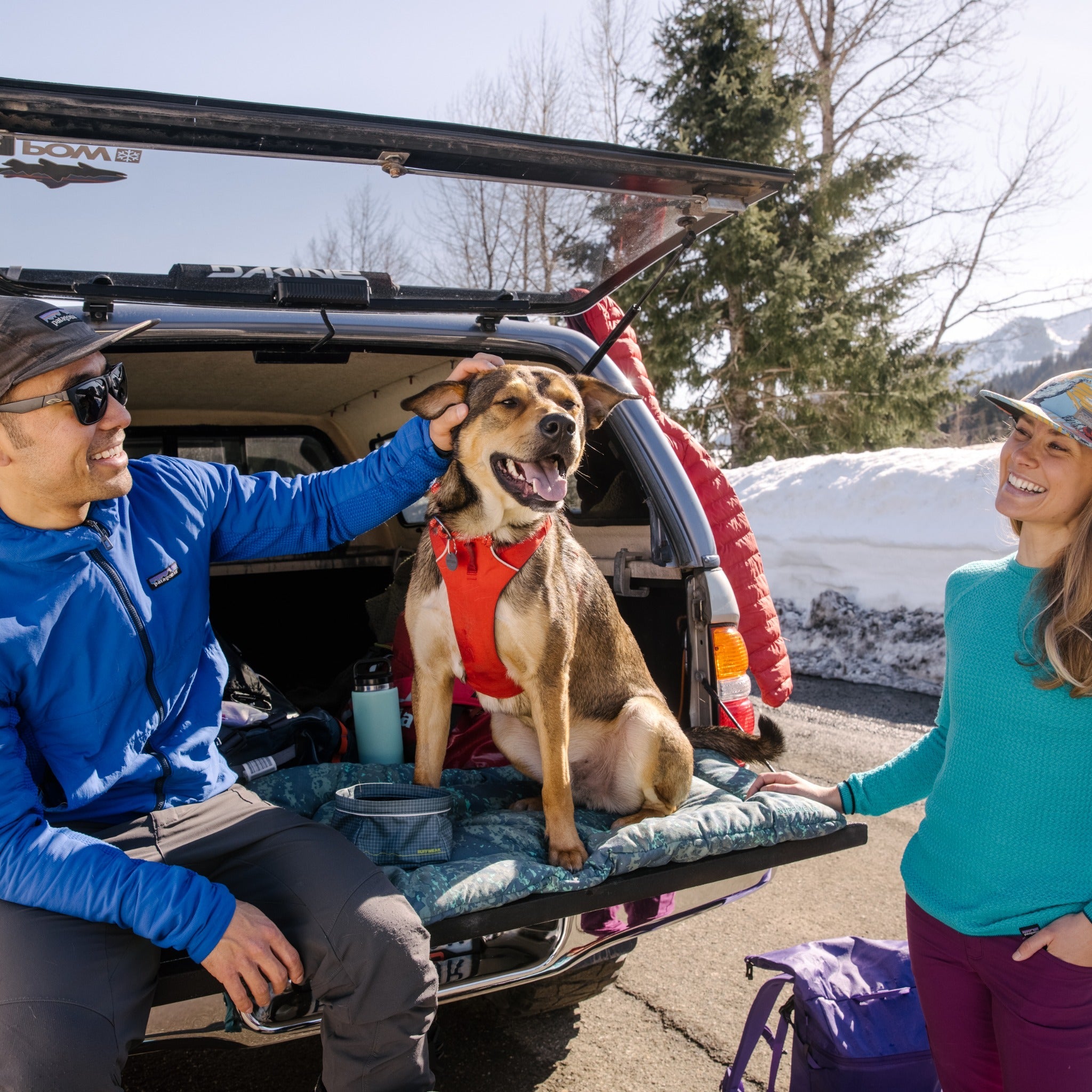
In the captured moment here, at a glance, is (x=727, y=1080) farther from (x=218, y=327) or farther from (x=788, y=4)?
(x=788, y=4)

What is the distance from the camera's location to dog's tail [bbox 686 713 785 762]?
9.25 feet

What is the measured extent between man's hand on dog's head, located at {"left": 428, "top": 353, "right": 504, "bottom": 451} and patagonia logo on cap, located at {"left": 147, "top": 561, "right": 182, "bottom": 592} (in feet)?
2.45

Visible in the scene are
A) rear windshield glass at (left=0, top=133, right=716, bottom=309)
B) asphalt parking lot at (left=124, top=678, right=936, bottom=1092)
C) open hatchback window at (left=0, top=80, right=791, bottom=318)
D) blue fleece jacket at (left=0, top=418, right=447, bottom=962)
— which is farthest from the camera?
asphalt parking lot at (left=124, top=678, right=936, bottom=1092)

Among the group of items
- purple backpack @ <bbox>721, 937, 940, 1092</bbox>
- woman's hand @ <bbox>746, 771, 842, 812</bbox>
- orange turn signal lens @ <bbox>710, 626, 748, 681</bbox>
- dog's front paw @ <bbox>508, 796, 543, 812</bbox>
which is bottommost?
purple backpack @ <bbox>721, 937, 940, 1092</bbox>

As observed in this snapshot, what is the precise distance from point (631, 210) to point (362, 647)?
2864 mm

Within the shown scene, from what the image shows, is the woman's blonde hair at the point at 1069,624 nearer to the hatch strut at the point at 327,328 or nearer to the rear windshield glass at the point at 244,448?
the hatch strut at the point at 327,328

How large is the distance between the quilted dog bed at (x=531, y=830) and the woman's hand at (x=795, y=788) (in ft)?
0.07

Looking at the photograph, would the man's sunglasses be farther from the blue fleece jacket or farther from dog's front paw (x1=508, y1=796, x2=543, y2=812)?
dog's front paw (x1=508, y1=796, x2=543, y2=812)

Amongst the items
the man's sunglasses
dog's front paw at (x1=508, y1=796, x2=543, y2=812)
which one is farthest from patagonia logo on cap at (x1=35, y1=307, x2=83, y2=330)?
dog's front paw at (x1=508, y1=796, x2=543, y2=812)

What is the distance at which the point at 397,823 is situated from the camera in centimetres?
221

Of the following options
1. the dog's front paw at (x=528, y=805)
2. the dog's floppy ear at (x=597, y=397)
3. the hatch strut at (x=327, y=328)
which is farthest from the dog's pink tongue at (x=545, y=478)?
the dog's front paw at (x=528, y=805)

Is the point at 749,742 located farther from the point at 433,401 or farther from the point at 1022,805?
the point at 433,401

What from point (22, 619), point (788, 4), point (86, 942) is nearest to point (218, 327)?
point (22, 619)

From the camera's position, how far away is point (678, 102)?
15.0 m
